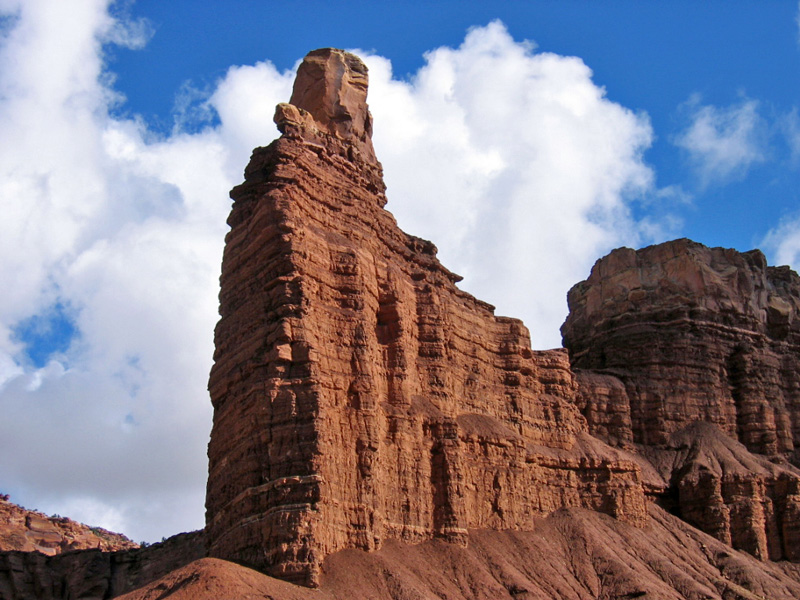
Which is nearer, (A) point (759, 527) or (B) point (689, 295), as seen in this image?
(A) point (759, 527)

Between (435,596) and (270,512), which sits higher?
(270,512)

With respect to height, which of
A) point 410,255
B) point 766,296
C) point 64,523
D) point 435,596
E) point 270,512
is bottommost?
point 435,596

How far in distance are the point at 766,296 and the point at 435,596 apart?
41089 millimetres

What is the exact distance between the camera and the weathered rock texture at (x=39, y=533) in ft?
201

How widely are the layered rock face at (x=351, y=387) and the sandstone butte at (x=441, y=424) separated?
11cm

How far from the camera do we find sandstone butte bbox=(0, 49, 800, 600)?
42781 mm

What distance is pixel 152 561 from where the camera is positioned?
55.4m

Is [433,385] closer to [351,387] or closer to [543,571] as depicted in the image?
[351,387]

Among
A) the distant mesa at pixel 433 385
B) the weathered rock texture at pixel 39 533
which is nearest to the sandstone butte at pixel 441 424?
the distant mesa at pixel 433 385

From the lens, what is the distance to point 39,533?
65188 mm

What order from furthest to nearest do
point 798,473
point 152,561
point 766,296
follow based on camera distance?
1. point 766,296
2. point 798,473
3. point 152,561

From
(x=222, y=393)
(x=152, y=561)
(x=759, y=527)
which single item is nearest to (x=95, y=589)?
(x=152, y=561)

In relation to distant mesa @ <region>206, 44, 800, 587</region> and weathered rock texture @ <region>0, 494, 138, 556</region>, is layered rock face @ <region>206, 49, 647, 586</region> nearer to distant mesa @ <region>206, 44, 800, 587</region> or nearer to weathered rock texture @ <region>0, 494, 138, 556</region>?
distant mesa @ <region>206, 44, 800, 587</region>

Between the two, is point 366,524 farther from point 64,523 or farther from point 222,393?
point 64,523
